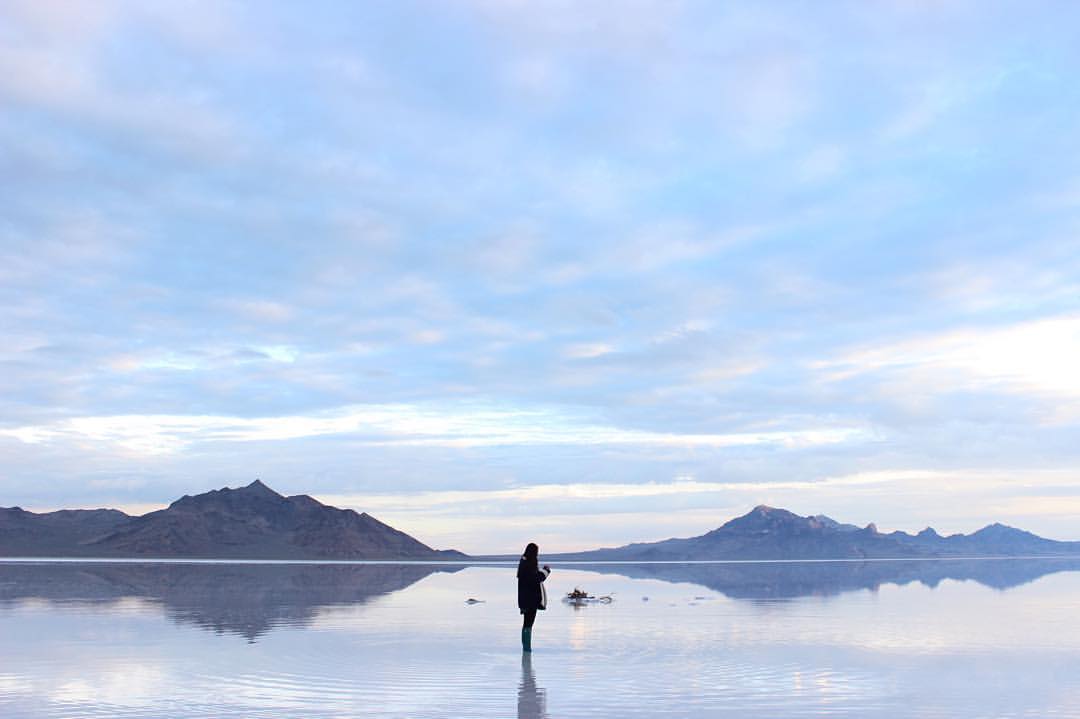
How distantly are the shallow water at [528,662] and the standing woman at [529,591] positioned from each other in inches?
27.6

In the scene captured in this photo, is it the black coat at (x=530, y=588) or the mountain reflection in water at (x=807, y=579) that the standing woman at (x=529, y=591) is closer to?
the black coat at (x=530, y=588)

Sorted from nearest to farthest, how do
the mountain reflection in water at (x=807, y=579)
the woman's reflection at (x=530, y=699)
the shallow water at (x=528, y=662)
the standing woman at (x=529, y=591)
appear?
the woman's reflection at (x=530, y=699) < the shallow water at (x=528, y=662) < the standing woman at (x=529, y=591) < the mountain reflection in water at (x=807, y=579)

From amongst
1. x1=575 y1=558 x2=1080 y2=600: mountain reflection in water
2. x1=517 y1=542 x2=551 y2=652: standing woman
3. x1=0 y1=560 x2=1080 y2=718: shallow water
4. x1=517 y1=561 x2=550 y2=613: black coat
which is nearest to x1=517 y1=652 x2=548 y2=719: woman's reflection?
x1=0 y1=560 x2=1080 y2=718: shallow water

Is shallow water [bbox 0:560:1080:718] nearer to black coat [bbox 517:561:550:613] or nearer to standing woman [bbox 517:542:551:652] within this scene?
standing woman [bbox 517:542:551:652]

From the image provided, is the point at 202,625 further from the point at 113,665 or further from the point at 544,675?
the point at 544,675

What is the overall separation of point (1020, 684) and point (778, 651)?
19.2ft

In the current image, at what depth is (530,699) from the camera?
1692 centimetres

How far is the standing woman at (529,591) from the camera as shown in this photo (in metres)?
23.8

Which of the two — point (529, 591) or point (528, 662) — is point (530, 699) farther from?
point (529, 591)

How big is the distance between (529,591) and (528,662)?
2408mm

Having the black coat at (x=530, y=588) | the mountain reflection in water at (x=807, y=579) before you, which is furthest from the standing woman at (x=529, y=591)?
the mountain reflection in water at (x=807, y=579)

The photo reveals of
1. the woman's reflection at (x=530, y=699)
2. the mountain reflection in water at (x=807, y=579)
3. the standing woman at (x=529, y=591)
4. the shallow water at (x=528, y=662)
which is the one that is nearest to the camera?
the woman's reflection at (x=530, y=699)

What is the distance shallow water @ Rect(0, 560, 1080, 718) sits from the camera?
53.6ft

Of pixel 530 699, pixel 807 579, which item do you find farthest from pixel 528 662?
pixel 807 579
